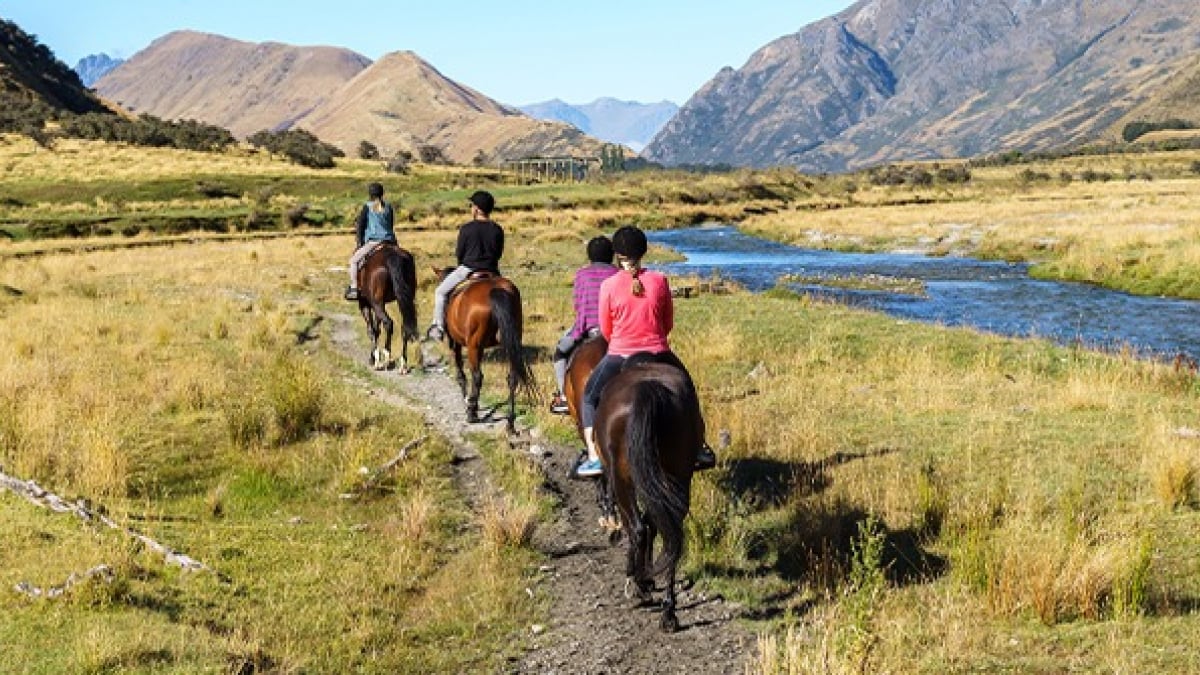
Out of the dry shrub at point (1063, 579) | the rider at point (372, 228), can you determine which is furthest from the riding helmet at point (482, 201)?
the dry shrub at point (1063, 579)

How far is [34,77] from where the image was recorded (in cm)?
12631

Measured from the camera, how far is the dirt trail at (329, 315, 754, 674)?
23.2ft

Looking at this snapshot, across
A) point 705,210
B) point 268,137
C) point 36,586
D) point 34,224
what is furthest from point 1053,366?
point 268,137

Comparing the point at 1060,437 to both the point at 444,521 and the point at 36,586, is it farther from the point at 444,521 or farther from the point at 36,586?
the point at 36,586

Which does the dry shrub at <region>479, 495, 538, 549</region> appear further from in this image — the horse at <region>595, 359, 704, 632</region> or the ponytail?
the ponytail

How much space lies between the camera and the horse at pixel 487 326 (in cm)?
1375

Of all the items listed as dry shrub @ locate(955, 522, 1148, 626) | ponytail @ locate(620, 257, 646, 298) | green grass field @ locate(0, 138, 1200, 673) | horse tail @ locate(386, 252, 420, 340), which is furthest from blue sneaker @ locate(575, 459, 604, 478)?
horse tail @ locate(386, 252, 420, 340)

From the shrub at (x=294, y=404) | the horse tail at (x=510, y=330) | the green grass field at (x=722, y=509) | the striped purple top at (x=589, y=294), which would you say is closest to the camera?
the green grass field at (x=722, y=509)

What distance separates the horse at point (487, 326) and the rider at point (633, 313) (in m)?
5.15

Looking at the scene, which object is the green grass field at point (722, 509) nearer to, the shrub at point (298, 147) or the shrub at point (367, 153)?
the shrub at point (298, 147)

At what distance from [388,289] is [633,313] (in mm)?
12038

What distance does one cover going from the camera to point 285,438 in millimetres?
13242

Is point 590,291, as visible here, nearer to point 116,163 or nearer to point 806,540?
point 806,540

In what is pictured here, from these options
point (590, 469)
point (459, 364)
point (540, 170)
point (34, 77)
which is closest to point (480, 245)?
point (459, 364)
